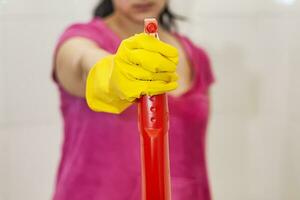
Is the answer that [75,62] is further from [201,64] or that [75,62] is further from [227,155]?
[227,155]

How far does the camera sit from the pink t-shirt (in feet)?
2.73

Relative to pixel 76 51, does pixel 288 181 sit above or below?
below

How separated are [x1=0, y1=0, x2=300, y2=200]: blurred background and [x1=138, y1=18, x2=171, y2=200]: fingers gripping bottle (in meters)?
0.48

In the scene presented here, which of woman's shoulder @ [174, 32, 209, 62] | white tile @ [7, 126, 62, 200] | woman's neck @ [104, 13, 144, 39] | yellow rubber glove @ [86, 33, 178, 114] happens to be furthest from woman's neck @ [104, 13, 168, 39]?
yellow rubber glove @ [86, 33, 178, 114]

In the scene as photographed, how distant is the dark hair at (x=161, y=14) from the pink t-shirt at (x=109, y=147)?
0.04 m

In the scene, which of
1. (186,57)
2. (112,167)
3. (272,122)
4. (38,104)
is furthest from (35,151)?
(272,122)

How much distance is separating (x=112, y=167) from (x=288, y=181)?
1.40 ft

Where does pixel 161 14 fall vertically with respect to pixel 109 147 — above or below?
above

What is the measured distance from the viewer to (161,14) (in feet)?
3.13

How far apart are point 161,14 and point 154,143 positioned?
496 millimetres

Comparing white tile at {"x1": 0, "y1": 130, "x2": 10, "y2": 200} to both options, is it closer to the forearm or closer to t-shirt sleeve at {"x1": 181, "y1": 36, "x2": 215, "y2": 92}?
the forearm

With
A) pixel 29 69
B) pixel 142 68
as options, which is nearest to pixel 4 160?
pixel 29 69

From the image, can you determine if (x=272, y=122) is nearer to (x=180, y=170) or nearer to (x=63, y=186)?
(x=180, y=170)

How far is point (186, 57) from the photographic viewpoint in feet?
3.11
